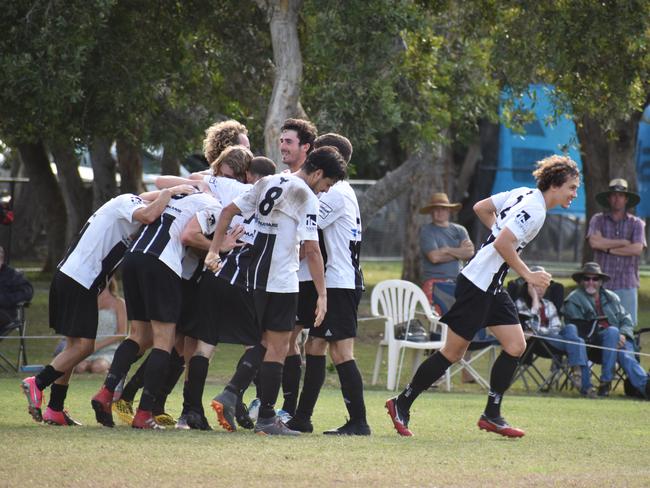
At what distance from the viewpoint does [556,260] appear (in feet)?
116

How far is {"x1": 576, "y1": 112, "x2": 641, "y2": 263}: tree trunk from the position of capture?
1008 inches

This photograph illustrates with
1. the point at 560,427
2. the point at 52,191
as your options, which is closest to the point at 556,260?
the point at 52,191

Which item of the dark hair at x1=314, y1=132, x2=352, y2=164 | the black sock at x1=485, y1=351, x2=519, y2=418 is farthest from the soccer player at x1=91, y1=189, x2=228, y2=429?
the black sock at x1=485, y1=351, x2=519, y2=418

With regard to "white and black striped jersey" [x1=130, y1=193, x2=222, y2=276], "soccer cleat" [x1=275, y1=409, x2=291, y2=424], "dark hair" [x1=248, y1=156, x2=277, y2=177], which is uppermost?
"dark hair" [x1=248, y1=156, x2=277, y2=177]

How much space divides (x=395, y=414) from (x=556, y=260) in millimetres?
26462

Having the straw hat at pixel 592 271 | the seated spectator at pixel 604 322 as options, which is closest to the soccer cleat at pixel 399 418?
the seated spectator at pixel 604 322

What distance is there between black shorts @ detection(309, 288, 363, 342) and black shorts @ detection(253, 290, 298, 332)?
1.43 ft

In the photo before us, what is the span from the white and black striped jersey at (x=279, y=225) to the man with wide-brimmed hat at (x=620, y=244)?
335 inches

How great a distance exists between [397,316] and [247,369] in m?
6.31

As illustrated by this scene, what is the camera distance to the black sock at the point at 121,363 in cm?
905

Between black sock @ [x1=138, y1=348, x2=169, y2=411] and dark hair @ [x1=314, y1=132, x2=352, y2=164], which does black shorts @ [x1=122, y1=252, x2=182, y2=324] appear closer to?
black sock @ [x1=138, y1=348, x2=169, y2=411]

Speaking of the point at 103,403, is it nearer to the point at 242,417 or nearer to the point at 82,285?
the point at 82,285

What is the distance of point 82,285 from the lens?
9227mm

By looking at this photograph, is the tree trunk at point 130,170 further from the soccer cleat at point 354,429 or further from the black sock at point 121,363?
the soccer cleat at point 354,429
